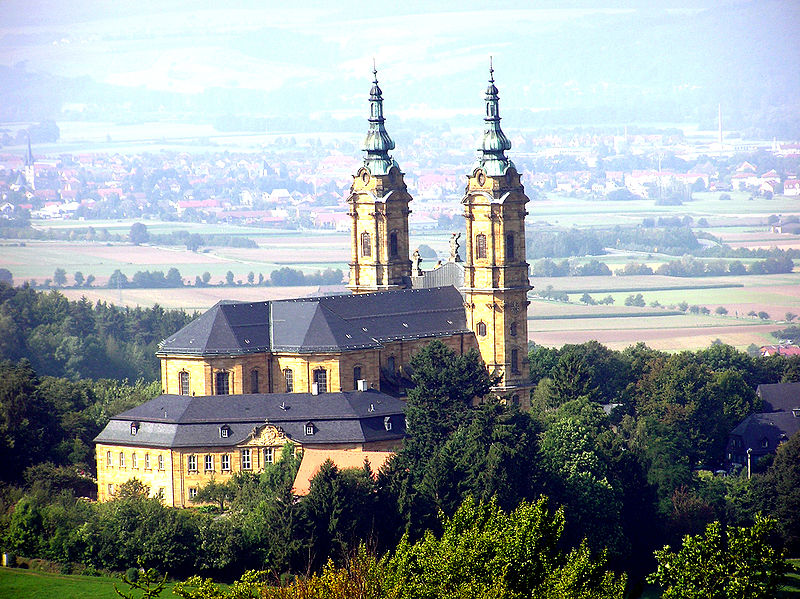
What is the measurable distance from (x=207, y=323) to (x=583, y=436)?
809 inches

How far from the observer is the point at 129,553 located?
3302 inches

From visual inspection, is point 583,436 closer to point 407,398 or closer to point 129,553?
point 407,398

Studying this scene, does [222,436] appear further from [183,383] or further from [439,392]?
[439,392]

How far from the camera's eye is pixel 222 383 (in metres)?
104

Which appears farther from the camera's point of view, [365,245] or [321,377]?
[365,245]

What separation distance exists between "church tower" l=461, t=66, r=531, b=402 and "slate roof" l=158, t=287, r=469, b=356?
4062mm

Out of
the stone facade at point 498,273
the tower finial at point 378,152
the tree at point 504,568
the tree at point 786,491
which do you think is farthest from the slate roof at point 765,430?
the tree at point 504,568

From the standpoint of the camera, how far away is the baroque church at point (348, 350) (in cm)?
9806

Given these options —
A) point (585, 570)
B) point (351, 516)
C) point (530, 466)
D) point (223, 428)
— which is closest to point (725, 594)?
point (585, 570)

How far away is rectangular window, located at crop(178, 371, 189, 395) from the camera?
103562mm

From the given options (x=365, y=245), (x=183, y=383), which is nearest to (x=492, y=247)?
(x=365, y=245)

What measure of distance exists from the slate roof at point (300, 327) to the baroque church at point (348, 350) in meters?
0.08

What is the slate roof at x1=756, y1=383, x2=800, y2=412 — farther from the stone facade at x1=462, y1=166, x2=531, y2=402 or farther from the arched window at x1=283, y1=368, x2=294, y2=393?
the arched window at x1=283, y1=368, x2=294, y2=393

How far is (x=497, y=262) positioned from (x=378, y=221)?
8347 millimetres
